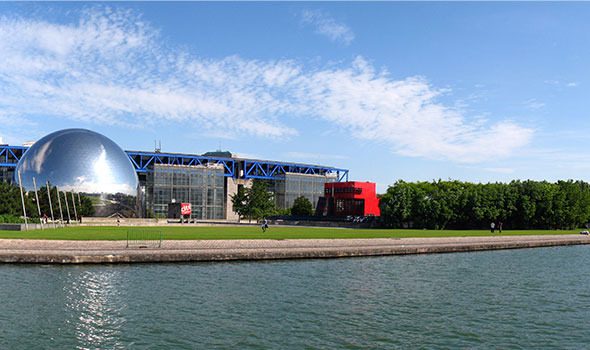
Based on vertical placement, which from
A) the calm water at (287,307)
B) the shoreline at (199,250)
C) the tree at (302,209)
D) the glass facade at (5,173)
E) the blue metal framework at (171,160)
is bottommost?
the calm water at (287,307)

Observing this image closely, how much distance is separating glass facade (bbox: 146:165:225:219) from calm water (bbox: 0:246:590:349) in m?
107

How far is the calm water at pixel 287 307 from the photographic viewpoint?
16.4 m

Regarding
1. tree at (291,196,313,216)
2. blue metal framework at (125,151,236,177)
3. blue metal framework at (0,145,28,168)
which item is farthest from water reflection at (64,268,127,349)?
blue metal framework at (0,145,28,168)

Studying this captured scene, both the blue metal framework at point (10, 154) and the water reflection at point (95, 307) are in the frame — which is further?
the blue metal framework at point (10, 154)

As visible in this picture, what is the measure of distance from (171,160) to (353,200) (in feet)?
193

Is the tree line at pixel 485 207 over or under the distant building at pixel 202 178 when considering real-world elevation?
under

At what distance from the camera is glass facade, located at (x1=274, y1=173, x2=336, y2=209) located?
156m

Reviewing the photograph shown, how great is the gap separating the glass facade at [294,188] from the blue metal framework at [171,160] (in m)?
14.7

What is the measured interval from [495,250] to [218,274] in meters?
30.5

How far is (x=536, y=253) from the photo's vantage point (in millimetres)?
47156

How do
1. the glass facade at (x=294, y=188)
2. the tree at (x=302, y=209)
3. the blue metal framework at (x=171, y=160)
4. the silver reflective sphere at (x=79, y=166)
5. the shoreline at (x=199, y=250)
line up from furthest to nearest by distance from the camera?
the glass facade at (x=294, y=188), the blue metal framework at (x=171, y=160), the tree at (x=302, y=209), the silver reflective sphere at (x=79, y=166), the shoreline at (x=199, y=250)

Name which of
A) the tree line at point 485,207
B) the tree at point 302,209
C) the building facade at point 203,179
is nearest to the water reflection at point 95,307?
the tree line at point 485,207

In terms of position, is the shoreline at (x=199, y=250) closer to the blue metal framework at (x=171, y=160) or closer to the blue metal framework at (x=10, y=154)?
the blue metal framework at (x=171, y=160)

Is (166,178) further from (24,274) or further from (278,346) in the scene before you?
(278,346)
